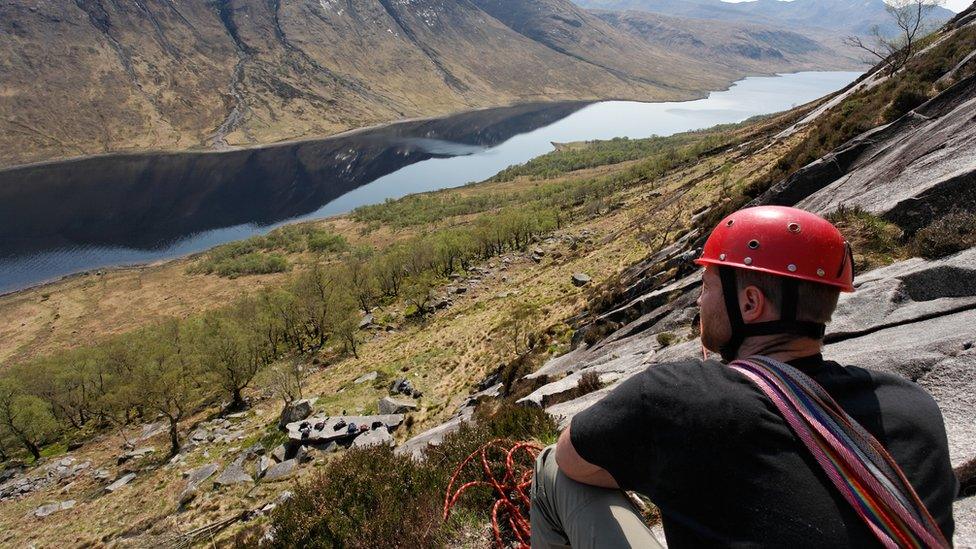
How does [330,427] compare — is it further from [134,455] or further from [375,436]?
[134,455]

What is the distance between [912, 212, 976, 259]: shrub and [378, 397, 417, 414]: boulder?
21702 mm

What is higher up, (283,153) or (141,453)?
(283,153)

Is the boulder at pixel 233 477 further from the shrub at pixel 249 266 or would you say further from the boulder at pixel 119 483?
the shrub at pixel 249 266

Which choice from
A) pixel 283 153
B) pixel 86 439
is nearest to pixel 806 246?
pixel 86 439

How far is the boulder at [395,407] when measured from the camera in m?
24.2

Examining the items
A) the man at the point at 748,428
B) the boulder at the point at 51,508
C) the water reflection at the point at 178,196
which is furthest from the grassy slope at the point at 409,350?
the water reflection at the point at 178,196

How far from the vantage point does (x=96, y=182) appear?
148 meters

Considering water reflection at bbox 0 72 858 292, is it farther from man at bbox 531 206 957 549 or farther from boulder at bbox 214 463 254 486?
man at bbox 531 206 957 549

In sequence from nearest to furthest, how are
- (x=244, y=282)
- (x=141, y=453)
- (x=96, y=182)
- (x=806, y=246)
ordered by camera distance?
(x=806, y=246), (x=141, y=453), (x=244, y=282), (x=96, y=182)

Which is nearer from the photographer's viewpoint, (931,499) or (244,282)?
(931,499)

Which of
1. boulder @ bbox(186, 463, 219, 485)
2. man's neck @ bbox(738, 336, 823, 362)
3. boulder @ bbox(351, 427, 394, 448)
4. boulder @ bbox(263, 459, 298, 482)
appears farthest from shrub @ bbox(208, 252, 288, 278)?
man's neck @ bbox(738, 336, 823, 362)

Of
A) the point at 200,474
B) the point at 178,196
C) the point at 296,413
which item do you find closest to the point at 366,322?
the point at 296,413

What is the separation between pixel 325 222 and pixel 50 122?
502 feet

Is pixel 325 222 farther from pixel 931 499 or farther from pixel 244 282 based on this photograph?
pixel 931 499
